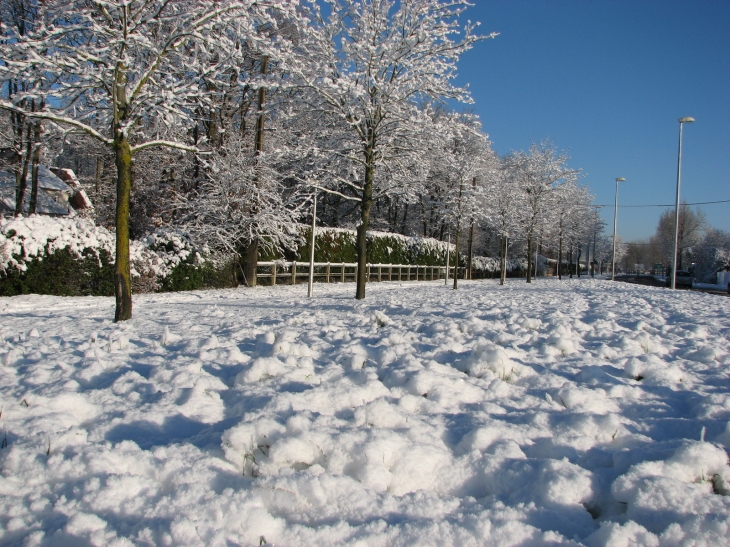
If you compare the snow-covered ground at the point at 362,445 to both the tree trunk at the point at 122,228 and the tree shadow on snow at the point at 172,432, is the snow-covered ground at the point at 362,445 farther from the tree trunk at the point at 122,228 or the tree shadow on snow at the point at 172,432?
the tree trunk at the point at 122,228

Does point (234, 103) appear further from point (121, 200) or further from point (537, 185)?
point (537, 185)

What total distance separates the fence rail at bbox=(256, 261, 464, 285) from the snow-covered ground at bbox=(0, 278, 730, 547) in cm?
1372

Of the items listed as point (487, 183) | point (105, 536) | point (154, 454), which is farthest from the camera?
point (487, 183)

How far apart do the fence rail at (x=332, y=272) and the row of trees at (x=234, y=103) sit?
90 cm

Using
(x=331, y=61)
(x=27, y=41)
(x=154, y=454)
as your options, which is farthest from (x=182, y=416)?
(x=331, y=61)

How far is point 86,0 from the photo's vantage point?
7492 mm

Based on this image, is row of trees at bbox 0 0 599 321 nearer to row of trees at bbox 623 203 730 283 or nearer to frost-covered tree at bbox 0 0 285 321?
frost-covered tree at bbox 0 0 285 321

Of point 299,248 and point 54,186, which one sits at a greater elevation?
point 54,186

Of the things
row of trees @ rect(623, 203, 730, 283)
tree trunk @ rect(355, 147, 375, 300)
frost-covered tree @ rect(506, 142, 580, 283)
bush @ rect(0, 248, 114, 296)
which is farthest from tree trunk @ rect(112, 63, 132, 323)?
row of trees @ rect(623, 203, 730, 283)

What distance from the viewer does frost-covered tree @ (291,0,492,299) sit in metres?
11.6

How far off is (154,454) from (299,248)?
57.4 feet

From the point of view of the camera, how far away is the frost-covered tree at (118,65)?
21.9ft

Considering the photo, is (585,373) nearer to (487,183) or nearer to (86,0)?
(86,0)

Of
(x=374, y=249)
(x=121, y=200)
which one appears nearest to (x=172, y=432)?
(x=121, y=200)
